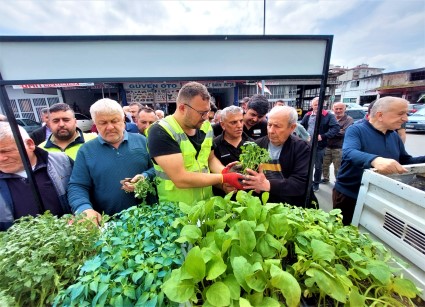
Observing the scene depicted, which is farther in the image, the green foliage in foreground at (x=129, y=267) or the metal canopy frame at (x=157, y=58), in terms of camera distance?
the metal canopy frame at (x=157, y=58)

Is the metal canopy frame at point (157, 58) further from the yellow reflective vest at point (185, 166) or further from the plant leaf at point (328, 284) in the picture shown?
the plant leaf at point (328, 284)

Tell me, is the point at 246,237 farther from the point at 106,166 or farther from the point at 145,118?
the point at 145,118

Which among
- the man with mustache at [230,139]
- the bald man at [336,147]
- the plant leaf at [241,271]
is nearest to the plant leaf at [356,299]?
the plant leaf at [241,271]

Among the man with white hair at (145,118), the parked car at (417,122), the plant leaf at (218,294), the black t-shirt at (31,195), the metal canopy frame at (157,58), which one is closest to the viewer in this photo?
the plant leaf at (218,294)

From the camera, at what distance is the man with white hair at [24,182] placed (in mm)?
1354

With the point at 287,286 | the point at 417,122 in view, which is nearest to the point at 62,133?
the point at 287,286

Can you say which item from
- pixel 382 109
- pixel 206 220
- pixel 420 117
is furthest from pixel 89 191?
pixel 420 117

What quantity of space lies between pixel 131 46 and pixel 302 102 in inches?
1042

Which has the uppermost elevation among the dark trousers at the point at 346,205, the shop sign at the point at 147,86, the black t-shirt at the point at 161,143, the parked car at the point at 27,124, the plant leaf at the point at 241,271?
the shop sign at the point at 147,86

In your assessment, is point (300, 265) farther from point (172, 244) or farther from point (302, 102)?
point (302, 102)

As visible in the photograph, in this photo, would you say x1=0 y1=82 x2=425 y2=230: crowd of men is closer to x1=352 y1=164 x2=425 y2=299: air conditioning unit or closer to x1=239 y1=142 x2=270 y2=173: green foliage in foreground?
x1=239 y1=142 x2=270 y2=173: green foliage in foreground

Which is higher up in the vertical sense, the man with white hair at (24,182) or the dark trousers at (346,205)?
the man with white hair at (24,182)

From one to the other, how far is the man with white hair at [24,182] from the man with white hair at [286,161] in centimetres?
165

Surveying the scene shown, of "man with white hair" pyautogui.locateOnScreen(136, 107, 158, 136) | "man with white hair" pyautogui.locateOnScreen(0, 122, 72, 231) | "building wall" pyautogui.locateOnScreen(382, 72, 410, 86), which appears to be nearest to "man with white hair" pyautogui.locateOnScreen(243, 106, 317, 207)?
"man with white hair" pyautogui.locateOnScreen(0, 122, 72, 231)
